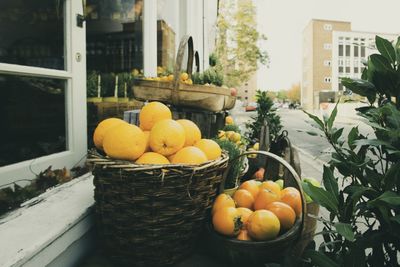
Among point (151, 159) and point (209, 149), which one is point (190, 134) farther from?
point (151, 159)

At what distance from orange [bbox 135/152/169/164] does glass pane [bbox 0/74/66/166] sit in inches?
33.0

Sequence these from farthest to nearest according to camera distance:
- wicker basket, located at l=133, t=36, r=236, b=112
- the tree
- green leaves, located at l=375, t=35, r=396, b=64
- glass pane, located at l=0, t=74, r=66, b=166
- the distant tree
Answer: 1. the distant tree
2. the tree
3. wicker basket, located at l=133, t=36, r=236, b=112
4. glass pane, located at l=0, t=74, r=66, b=166
5. green leaves, located at l=375, t=35, r=396, b=64

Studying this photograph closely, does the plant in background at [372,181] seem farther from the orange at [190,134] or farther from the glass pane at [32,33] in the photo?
the glass pane at [32,33]

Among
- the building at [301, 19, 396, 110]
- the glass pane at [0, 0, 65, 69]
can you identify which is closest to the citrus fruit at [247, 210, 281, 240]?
the glass pane at [0, 0, 65, 69]

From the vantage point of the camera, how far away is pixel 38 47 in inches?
83.0

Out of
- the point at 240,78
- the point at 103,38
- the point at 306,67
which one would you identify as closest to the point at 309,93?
the point at 306,67

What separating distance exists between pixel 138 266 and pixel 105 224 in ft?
0.67

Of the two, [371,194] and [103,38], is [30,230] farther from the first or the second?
[103,38]

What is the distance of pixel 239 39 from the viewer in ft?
68.7

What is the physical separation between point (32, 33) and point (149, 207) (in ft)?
6.41

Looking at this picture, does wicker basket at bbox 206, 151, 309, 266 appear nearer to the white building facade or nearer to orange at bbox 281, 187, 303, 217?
orange at bbox 281, 187, 303, 217

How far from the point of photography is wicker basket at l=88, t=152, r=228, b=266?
3.90 feet

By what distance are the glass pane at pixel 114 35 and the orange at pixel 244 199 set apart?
2360mm

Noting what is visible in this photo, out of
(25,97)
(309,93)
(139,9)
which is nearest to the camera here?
(25,97)
